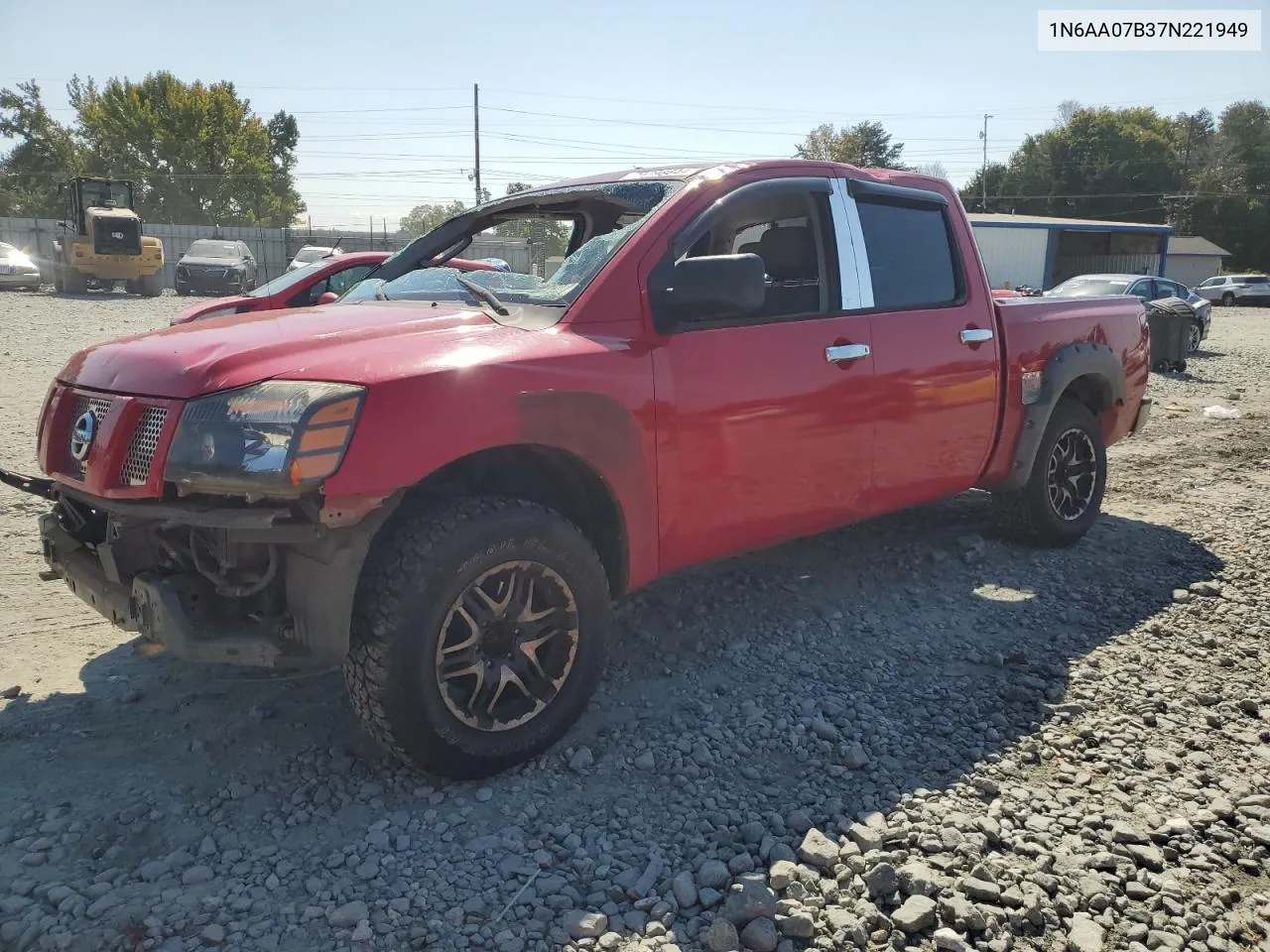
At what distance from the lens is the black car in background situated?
2734 centimetres

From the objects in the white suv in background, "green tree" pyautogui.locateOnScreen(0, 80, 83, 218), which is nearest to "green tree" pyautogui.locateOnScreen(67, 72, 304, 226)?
"green tree" pyautogui.locateOnScreen(0, 80, 83, 218)

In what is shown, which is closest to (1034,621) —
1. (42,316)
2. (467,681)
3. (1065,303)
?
(1065,303)

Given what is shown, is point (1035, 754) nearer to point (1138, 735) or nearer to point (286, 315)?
point (1138, 735)

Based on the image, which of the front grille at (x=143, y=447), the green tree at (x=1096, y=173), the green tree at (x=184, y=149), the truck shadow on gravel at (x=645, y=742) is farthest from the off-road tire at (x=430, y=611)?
the green tree at (x=1096, y=173)

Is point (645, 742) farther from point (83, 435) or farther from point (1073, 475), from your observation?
point (1073, 475)

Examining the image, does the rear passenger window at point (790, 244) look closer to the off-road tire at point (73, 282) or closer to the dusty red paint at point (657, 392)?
the dusty red paint at point (657, 392)

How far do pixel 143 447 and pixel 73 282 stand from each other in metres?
28.2

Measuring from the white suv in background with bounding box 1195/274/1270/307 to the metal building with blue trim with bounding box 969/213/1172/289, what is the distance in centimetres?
261

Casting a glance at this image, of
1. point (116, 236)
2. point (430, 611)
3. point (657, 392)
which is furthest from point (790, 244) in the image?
point (116, 236)

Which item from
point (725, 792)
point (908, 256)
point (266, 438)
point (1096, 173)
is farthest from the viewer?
point (1096, 173)

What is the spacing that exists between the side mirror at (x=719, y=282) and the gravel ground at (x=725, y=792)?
151cm

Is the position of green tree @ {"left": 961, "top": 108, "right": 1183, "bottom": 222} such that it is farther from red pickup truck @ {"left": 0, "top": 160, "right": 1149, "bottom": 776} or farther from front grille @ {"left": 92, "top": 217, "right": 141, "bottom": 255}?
red pickup truck @ {"left": 0, "top": 160, "right": 1149, "bottom": 776}

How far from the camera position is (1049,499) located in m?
5.33

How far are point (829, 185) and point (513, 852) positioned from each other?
119 inches
